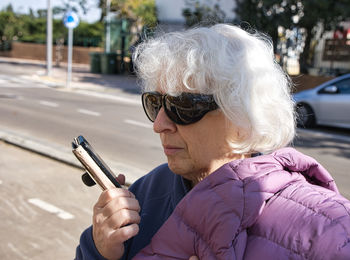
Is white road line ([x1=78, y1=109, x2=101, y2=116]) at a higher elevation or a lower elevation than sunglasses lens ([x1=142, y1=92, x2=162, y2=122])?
lower

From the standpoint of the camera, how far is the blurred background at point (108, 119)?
3.71 m

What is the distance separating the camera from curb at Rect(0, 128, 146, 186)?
18.3ft

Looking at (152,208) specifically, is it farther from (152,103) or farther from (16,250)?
(16,250)

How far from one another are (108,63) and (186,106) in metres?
26.5

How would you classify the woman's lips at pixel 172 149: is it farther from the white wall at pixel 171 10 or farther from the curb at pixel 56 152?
the white wall at pixel 171 10

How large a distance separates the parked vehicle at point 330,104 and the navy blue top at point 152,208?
9381mm

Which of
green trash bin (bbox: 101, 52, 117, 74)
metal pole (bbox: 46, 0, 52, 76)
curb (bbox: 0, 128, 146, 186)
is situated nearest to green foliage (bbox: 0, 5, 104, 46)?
green trash bin (bbox: 101, 52, 117, 74)

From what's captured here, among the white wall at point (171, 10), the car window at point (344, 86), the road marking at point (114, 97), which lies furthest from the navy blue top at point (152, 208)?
the white wall at point (171, 10)

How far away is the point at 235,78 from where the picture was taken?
4.41 ft

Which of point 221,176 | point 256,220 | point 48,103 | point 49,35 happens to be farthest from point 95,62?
point 256,220

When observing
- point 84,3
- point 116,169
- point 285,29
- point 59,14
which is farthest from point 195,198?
point 59,14

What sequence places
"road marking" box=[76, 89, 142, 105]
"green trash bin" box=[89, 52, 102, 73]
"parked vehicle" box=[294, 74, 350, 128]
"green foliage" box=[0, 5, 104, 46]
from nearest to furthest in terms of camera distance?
"parked vehicle" box=[294, 74, 350, 128] < "road marking" box=[76, 89, 142, 105] < "green trash bin" box=[89, 52, 102, 73] < "green foliage" box=[0, 5, 104, 46]

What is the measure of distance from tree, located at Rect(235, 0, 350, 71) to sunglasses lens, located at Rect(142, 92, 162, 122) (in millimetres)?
15076

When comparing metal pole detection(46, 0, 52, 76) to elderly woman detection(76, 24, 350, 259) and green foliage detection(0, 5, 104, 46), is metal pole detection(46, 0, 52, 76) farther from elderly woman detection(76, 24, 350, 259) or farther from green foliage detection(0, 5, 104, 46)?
elderly woman detection(76, 24, 350, 259)
